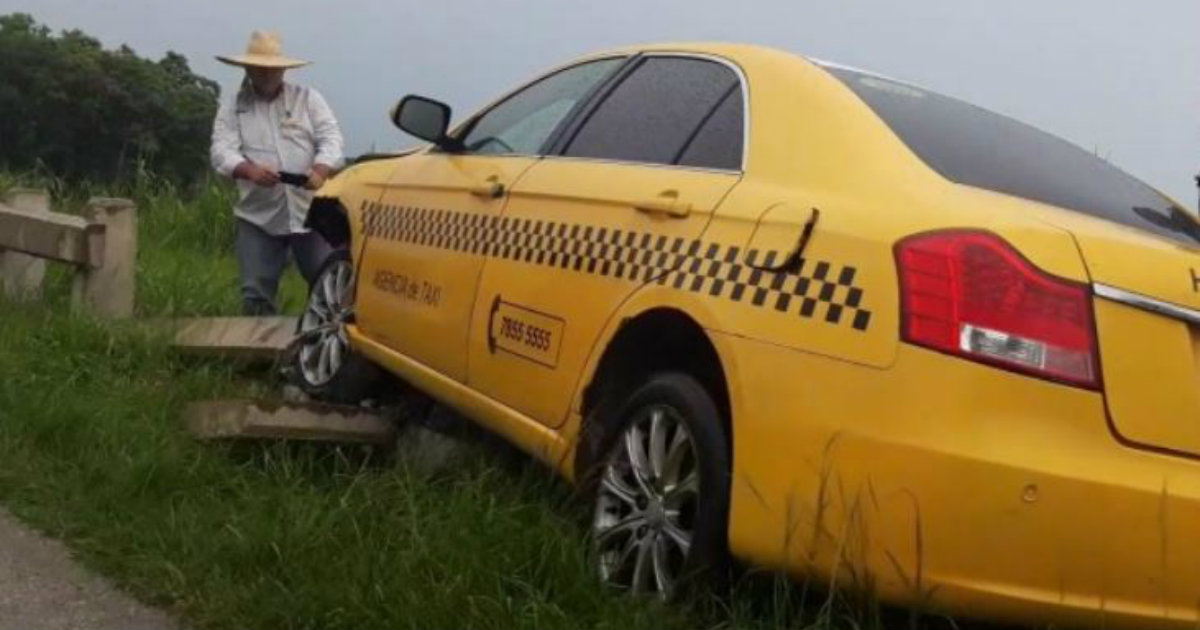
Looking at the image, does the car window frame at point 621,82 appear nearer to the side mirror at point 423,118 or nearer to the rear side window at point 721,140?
the rear side window at point 721,140

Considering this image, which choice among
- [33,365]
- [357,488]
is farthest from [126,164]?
[357,488]

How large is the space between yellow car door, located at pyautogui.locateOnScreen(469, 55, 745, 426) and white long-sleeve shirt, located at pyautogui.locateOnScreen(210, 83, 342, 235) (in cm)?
330

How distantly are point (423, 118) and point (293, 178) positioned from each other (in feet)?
6.99

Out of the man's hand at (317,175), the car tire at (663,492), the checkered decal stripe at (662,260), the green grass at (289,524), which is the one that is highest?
the checkered decal stripe at (662,260)

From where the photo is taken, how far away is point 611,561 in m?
3.96

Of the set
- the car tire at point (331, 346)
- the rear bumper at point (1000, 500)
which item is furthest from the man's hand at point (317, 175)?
the rear bumper at point (1000, 500)

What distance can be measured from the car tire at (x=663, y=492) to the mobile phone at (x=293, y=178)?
412 cm

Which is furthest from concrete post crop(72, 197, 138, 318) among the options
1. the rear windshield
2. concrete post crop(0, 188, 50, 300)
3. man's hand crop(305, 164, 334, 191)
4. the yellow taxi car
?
the rear windshield

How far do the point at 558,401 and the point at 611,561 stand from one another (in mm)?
560

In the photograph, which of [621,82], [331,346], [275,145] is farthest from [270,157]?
[621,82]

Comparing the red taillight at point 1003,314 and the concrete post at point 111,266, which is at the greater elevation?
the red taillight at point 1003,314

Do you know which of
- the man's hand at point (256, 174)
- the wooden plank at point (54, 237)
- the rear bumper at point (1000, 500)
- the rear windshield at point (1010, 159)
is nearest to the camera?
the rear bumper at point (1000, 500)

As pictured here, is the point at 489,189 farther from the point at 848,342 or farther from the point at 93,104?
the point at 93,104

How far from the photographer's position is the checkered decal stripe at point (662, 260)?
3461 millimetres
